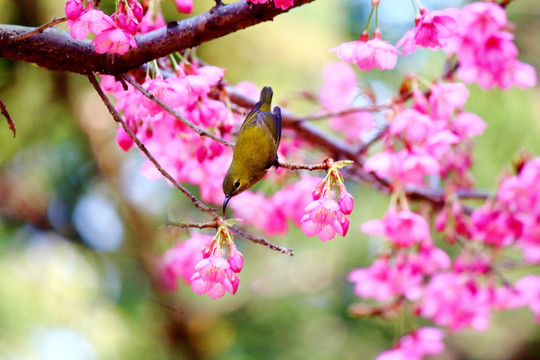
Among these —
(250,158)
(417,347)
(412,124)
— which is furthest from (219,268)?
(417,347)

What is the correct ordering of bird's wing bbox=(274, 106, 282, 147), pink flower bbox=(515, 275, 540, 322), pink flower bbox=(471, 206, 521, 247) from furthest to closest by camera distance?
pink flower bbox=(515, 275, 540, 322)
pink flower bbox=(471, 206, 521, 247)
bird's wing bbox=(274, 106, 282, 147)

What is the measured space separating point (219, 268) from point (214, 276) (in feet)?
0.04

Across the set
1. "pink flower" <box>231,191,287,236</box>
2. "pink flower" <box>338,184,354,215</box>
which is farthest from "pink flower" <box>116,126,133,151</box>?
"pink flower" <box>231,191,287,236</box>

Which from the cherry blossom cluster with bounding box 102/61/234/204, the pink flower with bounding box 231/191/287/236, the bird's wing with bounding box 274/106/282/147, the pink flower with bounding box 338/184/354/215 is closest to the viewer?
the pink flower with bounding box 338/184/354/215

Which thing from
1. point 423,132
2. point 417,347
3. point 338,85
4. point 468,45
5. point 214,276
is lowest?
point 417,347

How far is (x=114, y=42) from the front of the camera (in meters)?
0.64

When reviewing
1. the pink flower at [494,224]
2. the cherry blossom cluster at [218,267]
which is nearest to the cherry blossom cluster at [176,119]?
the cherry blossom cluster at [218,267]

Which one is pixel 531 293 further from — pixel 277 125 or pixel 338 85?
pixel 277 125

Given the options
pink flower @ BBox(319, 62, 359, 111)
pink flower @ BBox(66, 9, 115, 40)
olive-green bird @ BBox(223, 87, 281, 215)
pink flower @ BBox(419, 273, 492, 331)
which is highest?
pink flower @ BBox(319, 62, 359, 111)

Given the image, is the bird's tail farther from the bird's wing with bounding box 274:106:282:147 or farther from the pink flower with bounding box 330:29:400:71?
the pink flower with bounding box 330:29:400:71

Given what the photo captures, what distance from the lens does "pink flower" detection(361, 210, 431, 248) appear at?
1.09 m

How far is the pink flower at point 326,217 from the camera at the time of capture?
1.92 feet

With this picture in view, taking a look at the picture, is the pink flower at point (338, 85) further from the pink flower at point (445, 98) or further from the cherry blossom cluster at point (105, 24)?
the cherry blossom cluster at point (105, 24)

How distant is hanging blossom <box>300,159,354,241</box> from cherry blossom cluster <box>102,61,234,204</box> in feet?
0.85
